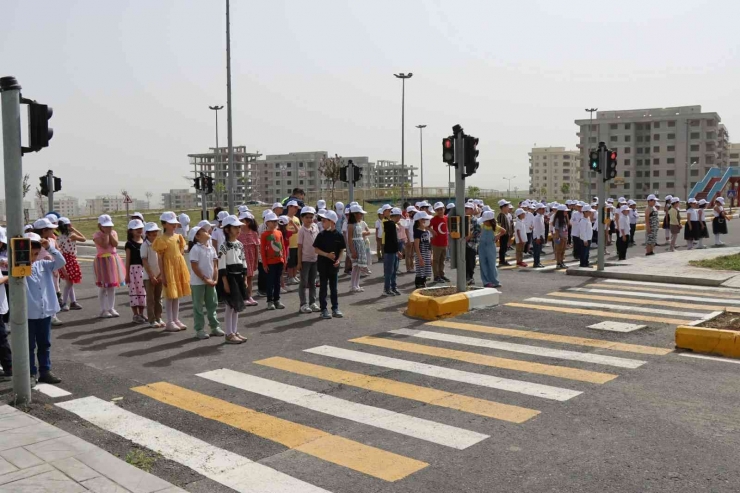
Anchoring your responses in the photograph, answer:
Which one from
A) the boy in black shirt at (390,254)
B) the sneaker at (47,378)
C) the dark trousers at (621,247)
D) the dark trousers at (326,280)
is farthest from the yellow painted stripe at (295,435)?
the dark trousers at (621,247)

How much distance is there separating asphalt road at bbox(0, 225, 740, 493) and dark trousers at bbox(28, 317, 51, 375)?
0.35m

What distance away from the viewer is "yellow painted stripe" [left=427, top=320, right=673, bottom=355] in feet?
30.9

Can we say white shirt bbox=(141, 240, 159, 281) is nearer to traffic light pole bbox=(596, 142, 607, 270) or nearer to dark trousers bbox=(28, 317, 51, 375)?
dark trousers bbox=(28, 317, 51, 375)

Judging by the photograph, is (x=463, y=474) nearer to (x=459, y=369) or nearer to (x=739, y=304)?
(x=459, y=369)

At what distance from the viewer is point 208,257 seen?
34.2 feet

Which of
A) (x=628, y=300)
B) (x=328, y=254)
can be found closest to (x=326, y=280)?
(x=328, y=254)

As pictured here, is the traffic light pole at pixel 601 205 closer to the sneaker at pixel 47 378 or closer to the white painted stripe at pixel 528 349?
the white painted stripe at pixel 528 349

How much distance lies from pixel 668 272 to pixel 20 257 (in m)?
14.9

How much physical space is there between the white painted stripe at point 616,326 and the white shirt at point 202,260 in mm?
5949

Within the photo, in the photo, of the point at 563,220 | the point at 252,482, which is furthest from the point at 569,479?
the point at 563,220

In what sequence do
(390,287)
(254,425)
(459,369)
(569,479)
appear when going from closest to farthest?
(569,479) → (254,425) → (459,369) → (390,287)

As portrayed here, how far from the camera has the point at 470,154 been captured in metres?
13.1

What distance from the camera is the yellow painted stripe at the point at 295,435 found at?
5510 millimetres

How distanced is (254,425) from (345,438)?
37.8 inches
